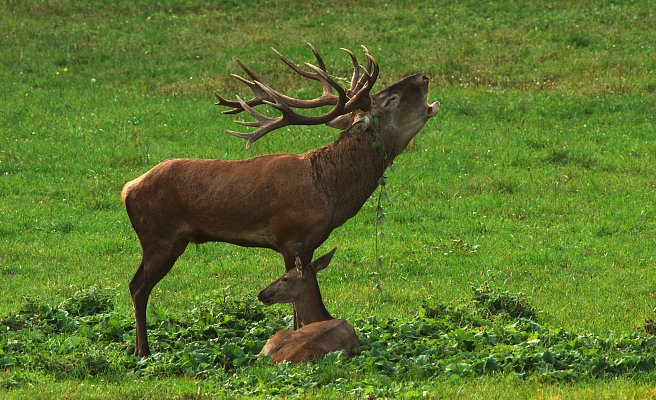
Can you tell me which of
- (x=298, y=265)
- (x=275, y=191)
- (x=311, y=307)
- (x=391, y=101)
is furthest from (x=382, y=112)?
(x=311, y=307)

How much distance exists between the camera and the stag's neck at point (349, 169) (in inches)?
421

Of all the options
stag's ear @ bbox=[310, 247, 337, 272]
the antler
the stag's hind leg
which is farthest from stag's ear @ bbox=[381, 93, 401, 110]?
the stag's hind leg

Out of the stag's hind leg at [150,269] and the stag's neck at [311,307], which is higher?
the stag's hind leg at [150,269]

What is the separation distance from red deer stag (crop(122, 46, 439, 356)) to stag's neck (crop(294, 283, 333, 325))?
0.31 meters

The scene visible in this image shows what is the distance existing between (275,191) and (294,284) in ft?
2.60

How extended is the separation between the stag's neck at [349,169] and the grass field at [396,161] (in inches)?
50.4

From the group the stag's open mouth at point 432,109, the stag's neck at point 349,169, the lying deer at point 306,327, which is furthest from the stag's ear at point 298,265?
the stag's open mouth at point 432,109

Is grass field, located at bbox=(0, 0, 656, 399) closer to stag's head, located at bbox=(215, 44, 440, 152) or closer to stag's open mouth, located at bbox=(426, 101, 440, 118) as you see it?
stag's head, located at bbox=(215, 44, 440, 152)

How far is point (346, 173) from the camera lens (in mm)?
10781

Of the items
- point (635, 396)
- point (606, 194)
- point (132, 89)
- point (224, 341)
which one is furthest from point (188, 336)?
point (132, 89)

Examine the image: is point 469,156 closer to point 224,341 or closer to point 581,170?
point 581,170

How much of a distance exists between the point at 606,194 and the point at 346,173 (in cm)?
696

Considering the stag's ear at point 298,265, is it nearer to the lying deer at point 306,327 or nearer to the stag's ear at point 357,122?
the lying deer at point 306,327

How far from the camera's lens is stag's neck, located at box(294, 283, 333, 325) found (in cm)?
1073
